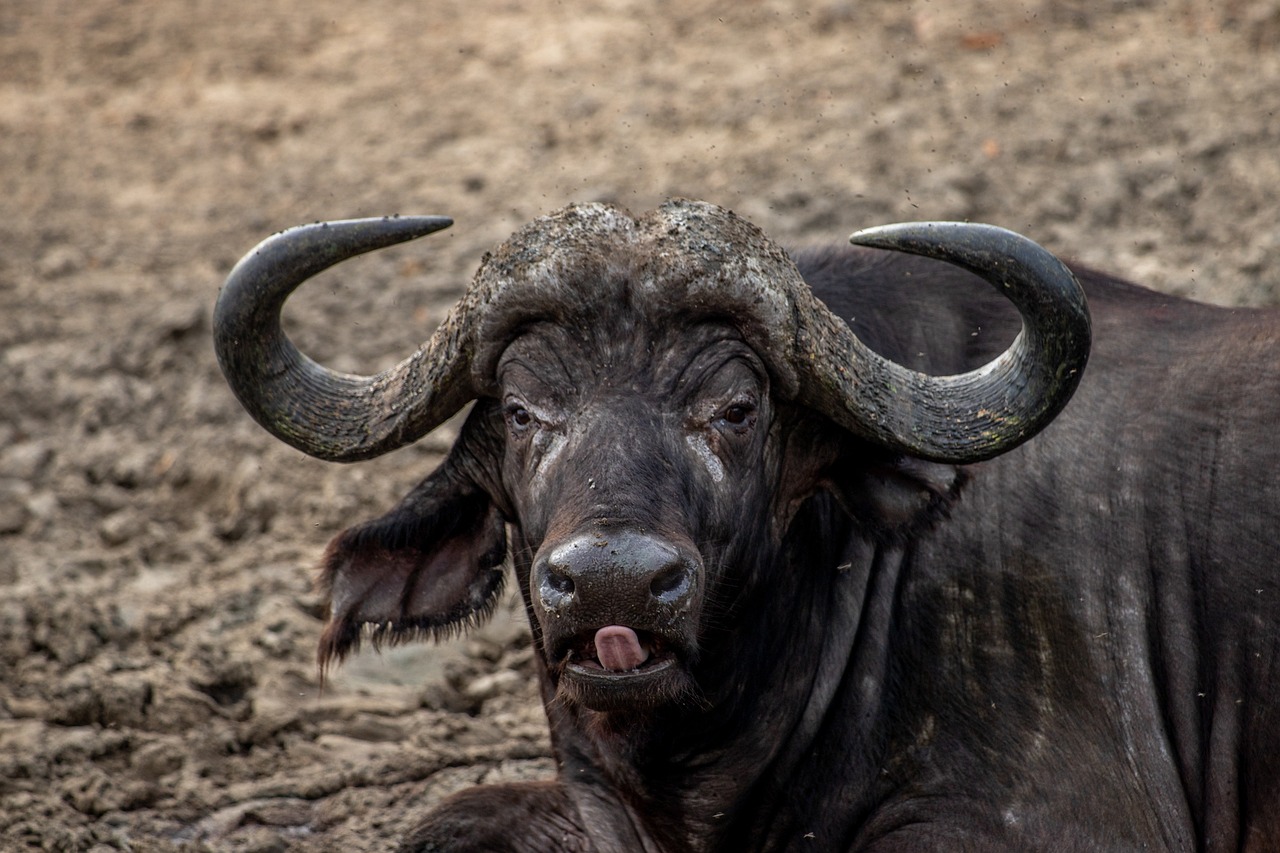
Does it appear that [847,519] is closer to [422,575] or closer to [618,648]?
[618,648]

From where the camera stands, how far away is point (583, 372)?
4.80 metres

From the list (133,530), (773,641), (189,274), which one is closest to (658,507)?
(773,641)

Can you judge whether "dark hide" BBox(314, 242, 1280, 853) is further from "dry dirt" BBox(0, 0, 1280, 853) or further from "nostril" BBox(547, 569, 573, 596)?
"dry dirt" BBox(0, 0, 1280, 853)

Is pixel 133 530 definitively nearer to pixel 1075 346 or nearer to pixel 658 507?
pixel 658 507

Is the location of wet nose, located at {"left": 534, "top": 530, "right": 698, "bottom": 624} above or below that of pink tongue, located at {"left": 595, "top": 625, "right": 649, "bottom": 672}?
above

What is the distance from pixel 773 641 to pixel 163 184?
781 centimetres

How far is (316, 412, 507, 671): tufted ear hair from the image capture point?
18.1 ft

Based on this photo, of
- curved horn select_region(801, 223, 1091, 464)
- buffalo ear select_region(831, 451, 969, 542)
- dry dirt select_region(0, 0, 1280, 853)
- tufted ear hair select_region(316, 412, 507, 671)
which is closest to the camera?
curved horn select_region(801, 223, 1091, 464)

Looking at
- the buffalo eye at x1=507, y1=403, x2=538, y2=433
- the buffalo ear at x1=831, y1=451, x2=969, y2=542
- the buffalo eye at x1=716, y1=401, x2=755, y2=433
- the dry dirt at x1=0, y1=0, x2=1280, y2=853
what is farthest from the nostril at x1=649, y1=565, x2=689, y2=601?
the dry dirt at x1=0, y1=0, x2=1280, y2=853

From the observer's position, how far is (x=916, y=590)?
5.26 meters

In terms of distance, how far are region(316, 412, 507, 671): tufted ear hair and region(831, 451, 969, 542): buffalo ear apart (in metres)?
1.19

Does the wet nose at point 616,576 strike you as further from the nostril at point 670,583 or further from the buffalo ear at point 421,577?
the buffalo ear at point 421,577

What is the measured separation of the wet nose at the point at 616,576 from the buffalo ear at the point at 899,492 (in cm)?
93

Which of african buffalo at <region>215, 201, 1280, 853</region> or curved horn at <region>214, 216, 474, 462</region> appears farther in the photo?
curved horn at <region>214, 216, 474, 462</region>
